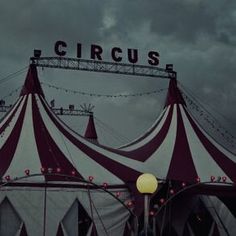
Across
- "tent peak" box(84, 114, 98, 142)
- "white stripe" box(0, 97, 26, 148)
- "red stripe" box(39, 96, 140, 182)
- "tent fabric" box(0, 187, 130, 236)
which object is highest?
"tent peak" box(84, 114, 98, 142)

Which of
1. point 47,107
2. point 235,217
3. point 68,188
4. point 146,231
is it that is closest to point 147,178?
point 146,231

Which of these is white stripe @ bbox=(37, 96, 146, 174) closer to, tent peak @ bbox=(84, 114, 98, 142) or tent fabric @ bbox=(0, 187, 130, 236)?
tent fabric @ bbox=(0, 187, 130, 236)

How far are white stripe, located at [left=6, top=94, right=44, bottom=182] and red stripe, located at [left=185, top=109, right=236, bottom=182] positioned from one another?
16.0ft

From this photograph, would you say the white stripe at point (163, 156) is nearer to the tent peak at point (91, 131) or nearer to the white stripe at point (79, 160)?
the white stripe at point (79, 160)

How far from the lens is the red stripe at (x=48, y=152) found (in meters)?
13.4

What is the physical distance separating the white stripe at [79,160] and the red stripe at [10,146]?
2.14ft

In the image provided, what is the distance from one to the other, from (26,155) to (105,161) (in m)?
2.12

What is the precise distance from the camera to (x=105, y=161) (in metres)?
14.4

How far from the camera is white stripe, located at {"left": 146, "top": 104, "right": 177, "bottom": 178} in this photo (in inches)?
577

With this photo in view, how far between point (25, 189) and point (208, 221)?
5.45 metres

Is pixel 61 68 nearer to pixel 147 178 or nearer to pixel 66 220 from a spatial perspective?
pixel 66 220

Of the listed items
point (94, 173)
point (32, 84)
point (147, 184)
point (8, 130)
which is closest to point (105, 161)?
point (94, 173)

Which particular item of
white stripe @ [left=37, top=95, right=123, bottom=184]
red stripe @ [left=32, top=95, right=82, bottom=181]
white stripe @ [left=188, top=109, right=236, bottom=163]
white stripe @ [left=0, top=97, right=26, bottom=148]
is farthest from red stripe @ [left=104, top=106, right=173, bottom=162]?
white stripe @ [left=0, top=97, right=26, bottom=148]

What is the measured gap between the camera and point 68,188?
1309cm
